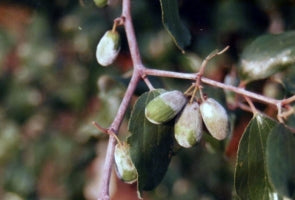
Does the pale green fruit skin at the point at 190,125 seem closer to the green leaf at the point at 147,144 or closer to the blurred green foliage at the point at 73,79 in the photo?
the green leaf at the point at 147,144

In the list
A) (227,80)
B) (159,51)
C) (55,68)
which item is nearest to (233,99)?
(227,80)

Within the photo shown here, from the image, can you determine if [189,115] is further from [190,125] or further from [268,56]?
[268,56]

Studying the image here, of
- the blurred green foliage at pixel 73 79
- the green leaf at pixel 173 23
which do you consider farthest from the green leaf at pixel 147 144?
the blurred green foliage at pixel 73 79

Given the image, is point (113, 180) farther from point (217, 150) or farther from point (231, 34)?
point (217, 150)

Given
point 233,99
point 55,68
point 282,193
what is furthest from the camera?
point 55,68

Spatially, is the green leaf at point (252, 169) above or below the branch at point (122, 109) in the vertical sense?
below

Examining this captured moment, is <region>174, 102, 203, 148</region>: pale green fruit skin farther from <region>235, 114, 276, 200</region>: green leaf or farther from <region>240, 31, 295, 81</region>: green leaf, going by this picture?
<region>240, 31, 295, 81</region>: green leaf
